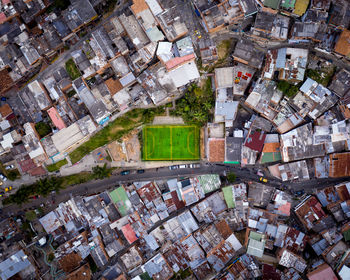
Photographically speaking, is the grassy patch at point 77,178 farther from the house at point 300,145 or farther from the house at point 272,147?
the house at point 300,145

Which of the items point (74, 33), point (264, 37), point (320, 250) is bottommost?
point (320, 250)

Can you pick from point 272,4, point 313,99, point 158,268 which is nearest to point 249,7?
point 272,4

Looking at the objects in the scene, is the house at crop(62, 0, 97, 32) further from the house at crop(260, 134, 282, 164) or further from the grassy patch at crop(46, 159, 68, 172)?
the house at crop(260, 134, 282, 164)

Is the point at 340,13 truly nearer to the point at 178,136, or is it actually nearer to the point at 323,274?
the point at 178,136

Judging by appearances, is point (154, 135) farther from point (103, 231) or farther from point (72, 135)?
point (103, 231)

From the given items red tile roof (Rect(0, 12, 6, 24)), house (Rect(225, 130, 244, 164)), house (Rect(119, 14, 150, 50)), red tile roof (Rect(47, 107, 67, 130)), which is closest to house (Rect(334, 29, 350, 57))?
house (Rect(225, 130, 244, 164))

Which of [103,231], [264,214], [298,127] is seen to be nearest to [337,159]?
[298,127]
